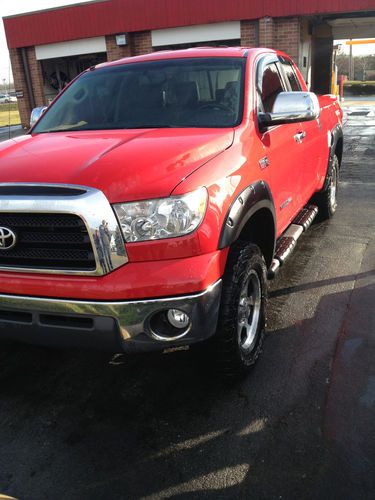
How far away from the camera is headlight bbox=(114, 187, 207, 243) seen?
7.62ft

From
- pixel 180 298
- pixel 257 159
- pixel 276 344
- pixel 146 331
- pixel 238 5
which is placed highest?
pixel 238 5

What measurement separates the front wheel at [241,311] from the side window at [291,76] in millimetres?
2382

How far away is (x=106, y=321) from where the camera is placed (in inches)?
92.0

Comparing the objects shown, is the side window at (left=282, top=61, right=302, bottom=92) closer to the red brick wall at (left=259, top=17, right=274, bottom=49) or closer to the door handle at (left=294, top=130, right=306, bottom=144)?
the door handle at (left=294, top=130, right=306, bottom=144)

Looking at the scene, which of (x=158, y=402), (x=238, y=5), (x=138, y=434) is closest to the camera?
(x=138, y=434)

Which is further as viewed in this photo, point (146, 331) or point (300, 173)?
point (300, 173)

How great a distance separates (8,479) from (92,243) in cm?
121

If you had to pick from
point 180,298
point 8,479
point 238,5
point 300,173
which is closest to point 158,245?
point 180,298

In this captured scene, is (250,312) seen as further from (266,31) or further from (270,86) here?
(266,31)

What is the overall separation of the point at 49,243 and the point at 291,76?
11.0 feet

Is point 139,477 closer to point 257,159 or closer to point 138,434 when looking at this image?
point 138,434

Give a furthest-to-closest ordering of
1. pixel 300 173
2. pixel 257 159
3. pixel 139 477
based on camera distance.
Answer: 1. pixel 300 173
2. pixel 257 159
3. pixel 139 477

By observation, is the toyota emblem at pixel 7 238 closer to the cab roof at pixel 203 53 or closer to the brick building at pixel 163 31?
the cab roof at pixel 203 53

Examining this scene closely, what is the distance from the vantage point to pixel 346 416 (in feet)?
8.61
